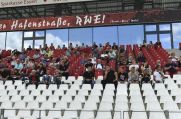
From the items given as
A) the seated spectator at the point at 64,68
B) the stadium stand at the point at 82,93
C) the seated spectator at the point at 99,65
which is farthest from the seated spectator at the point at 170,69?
the seated spectator at the point at 64,68

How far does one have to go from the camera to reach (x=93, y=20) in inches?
829

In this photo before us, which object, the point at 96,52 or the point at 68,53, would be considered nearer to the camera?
the point at 96,52

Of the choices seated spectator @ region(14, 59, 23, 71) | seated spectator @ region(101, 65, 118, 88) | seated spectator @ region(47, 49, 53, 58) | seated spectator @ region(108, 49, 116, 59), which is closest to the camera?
seated spectator @ region(101, 65, 118, 88)

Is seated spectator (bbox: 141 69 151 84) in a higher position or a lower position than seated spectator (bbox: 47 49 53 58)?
lower

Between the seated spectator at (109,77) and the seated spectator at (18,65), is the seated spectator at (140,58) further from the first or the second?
the seated spectator at (18,65)

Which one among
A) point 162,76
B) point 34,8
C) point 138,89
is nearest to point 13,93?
point 138,89

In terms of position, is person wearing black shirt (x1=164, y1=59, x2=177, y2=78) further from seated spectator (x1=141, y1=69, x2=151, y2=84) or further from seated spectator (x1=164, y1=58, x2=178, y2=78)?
seated spectator (x1=141, y1=69, x2=151, y2=84)

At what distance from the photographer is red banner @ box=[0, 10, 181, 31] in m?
20.0

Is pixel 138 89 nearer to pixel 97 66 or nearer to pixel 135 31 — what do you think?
pixel 97 66

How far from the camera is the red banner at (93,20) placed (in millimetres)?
19969

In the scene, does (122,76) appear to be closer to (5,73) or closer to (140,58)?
(140,58)

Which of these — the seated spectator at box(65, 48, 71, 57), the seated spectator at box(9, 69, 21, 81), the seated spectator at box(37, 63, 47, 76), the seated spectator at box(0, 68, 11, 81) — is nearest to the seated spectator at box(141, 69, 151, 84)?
the seated spectator at box(37, 63, 47, 76)

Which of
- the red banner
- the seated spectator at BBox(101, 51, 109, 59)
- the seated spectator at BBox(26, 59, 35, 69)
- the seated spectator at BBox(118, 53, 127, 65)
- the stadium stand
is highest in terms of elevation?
the red banner

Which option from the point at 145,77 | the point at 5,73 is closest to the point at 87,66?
the point at 145,77
